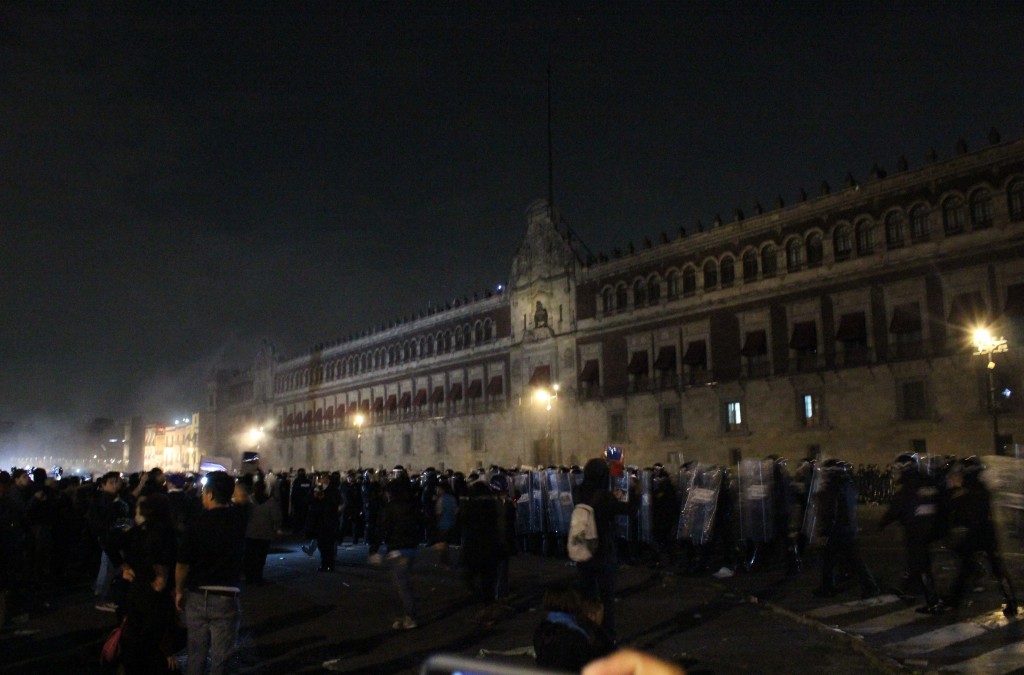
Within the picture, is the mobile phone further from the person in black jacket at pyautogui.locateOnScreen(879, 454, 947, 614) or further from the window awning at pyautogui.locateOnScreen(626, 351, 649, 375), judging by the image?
the window awning at pyautogui.locateOnScreen(626, 351, 649, 375)

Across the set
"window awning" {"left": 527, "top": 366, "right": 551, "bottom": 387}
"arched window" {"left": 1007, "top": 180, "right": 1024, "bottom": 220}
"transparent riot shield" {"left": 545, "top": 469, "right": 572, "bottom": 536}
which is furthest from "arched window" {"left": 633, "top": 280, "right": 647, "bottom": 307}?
"transparent riot shield" {"left": 545, "top": 469, "right": 572, "bottom": 536}

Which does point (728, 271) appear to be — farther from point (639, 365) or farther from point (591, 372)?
point (591, 372)

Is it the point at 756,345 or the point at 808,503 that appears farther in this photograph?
the point at 756,345

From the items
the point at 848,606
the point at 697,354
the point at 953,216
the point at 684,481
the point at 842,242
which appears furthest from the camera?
the point at 697,354

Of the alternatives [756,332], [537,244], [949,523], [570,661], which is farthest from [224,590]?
[537,244]

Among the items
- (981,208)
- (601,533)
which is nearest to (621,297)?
(981,208)

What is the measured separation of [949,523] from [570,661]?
25.8 ft

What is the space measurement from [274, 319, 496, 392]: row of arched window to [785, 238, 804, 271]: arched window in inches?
811

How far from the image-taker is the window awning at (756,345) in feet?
118

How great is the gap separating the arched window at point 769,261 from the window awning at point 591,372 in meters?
10.9

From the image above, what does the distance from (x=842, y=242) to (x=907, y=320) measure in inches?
175

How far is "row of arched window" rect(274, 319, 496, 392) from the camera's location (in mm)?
53100

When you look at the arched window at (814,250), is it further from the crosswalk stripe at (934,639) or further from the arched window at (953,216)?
the crosswalk stripe at (934,639)

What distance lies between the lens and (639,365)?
4100 cm
